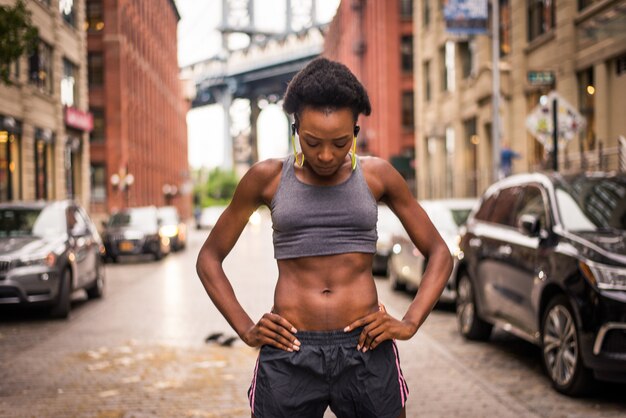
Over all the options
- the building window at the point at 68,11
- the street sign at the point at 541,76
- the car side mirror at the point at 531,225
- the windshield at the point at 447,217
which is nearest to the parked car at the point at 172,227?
the building window at the point at 68,11

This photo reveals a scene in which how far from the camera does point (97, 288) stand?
15.1 metres

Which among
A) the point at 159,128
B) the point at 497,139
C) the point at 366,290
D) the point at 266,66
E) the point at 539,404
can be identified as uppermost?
the point at 266,66

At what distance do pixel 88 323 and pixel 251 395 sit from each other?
9438 mm

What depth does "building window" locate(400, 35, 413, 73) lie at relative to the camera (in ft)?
175

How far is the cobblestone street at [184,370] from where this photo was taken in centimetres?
664

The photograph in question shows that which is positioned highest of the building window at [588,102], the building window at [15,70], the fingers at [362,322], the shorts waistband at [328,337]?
the building window at [15,70]

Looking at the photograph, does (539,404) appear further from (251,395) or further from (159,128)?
(159,128)

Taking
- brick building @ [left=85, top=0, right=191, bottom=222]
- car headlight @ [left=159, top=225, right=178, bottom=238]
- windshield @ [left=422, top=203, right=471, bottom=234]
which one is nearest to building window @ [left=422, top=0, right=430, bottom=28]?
car headlight @ [left=159, top=225, right=178, bottom=238]

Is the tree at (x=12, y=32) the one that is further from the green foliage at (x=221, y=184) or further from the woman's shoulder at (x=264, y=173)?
the green foliage at (x=221, y=184)

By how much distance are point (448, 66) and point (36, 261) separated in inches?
1125

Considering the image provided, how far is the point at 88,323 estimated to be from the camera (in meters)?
12.0

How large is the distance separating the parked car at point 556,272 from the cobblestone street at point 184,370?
1.16ft

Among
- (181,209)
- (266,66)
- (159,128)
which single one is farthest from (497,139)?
(266,66)

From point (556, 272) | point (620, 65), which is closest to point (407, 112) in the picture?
point (620, 65)
